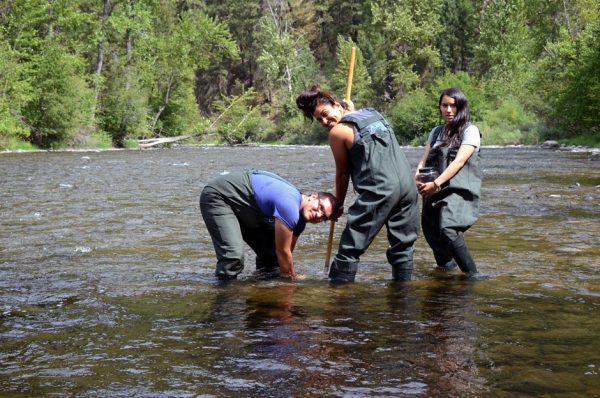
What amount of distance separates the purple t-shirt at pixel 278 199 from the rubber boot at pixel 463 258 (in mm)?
1307

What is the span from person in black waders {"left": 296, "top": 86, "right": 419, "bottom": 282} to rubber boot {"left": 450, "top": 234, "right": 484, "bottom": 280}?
42 centimetres

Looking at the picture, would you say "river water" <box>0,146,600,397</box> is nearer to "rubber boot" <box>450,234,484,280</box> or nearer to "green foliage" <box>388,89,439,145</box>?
"rubber boot" <box>450,234,484,280</box>

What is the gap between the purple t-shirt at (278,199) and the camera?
5660 mm

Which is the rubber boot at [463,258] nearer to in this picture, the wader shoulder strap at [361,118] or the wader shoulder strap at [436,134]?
the wader shoulder strap at [436,134]

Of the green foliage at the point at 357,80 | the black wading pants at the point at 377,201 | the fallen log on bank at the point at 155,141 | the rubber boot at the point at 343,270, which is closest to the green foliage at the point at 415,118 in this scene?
the green foliage at the point at 357,80

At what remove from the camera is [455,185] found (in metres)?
6.18

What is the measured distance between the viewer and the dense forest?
39.4 meters

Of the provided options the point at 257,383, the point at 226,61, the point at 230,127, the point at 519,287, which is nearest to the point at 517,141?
Answer: the point at 230,127

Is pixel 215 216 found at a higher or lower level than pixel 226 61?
lower

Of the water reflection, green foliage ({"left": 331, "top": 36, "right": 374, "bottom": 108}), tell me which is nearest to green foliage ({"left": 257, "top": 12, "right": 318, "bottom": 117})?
green foliage ({"left": 331, "top": 36, "right": 374, "bottom": 108})

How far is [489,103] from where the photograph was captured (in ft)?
169

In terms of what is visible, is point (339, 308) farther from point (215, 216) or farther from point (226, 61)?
point (226, 61)

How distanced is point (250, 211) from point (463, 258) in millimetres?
1860

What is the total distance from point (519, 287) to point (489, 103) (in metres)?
47.8
